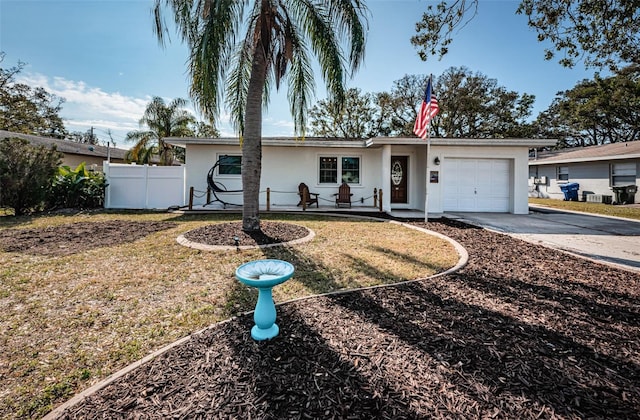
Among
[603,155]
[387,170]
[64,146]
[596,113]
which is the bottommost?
[387,170]

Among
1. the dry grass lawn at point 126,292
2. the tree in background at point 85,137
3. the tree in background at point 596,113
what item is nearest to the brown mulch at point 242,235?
the dry grass lawn at point 126,292

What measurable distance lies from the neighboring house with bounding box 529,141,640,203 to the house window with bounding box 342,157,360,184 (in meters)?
14.5

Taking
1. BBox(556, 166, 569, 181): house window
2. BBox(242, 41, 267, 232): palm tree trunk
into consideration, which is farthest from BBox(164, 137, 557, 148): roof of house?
BBox(556, 166, 569, 181): house window

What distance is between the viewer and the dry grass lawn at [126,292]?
7.18 feet

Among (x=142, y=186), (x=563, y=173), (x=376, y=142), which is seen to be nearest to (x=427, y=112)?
(x=376, y=142)

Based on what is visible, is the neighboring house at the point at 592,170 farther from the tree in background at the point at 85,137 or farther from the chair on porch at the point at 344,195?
the tree in background at the point at 85,137

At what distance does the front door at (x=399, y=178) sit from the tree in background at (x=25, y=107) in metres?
29.5

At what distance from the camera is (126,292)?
3.62 meters

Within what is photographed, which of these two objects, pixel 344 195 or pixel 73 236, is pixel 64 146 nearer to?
pixel 73 236

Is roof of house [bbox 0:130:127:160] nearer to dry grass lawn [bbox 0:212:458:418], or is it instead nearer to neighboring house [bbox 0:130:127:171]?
neighboring house [bbox 0:130:127:171]

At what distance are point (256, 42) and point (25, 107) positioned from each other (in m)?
30.9

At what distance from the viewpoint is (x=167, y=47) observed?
595 cm

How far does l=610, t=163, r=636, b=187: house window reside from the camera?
15625mm

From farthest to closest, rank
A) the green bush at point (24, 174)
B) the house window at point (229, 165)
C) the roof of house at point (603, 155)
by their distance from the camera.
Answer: the roof of house at point (603, 155) < the house window at point (229, 165) < the green bush at point (24, 174)
